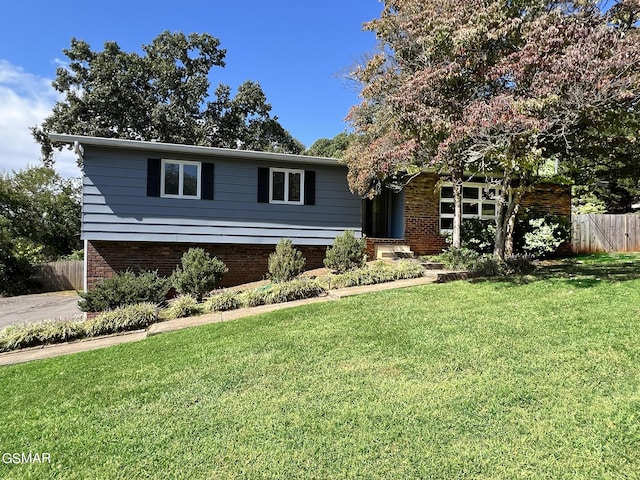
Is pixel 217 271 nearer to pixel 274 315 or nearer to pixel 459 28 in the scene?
pixel 274 315

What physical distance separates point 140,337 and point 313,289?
3.23m

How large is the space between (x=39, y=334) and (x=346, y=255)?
6428mm

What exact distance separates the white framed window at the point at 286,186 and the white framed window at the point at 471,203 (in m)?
4.70

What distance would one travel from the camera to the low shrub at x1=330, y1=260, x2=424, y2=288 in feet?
27.7

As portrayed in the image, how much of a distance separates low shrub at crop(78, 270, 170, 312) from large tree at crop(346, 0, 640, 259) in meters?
5.64

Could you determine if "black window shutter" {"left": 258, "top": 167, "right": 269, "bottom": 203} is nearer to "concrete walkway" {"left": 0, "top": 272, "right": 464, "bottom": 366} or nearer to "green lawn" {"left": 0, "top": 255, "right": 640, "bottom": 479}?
"concrete walkway" {"left": 0, "top": 272, "right": 464, "bottom": 366}

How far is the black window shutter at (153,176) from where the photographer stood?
10.6 metres

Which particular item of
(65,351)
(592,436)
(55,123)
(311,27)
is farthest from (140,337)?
(55,123)

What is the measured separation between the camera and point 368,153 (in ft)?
31.9

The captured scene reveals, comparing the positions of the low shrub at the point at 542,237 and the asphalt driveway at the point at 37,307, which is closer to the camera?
the asphalt driveway at the point at 37,307

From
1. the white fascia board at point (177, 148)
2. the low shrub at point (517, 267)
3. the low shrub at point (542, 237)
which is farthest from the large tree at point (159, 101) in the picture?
the low shrub at point (517, 267)

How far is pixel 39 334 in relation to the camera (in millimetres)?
6281

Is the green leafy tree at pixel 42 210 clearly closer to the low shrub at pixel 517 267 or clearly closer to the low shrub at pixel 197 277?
the low shrub at pixel 197 277

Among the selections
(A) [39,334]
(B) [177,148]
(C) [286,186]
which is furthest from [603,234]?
(A) [39,334]
